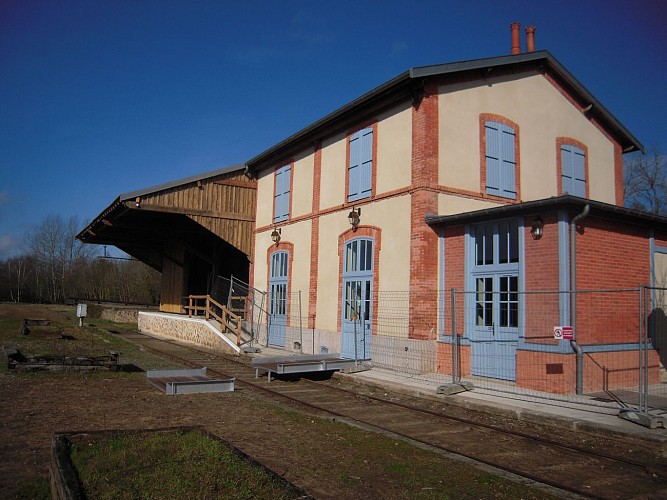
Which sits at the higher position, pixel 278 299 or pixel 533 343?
pixel 278 299

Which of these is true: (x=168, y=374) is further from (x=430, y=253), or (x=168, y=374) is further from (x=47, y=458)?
(x=430, y=253)

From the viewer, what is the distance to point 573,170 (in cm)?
1590

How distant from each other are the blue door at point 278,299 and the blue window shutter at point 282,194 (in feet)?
4.64

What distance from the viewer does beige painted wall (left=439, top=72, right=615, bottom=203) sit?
13594mm

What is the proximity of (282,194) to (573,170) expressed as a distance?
381 inches

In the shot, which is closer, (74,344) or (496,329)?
(496,329)

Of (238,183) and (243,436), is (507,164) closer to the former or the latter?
(243,436)

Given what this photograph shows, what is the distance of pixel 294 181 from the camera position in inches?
746

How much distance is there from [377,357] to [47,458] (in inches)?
359

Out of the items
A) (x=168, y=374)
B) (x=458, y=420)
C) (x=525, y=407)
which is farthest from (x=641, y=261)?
(x=168, y=374)

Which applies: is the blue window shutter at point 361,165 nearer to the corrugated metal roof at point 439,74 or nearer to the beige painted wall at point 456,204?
the corrugated metal roof at point 439,74

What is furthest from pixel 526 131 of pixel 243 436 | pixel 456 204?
pixel 243 436

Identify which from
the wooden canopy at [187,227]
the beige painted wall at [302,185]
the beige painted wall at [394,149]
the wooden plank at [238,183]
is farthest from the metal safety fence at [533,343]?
the wooden plank at [238,183]

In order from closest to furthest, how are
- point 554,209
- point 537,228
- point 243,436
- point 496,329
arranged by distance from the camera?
point 243,436, point 554,209, point 537,228, point 496,329
